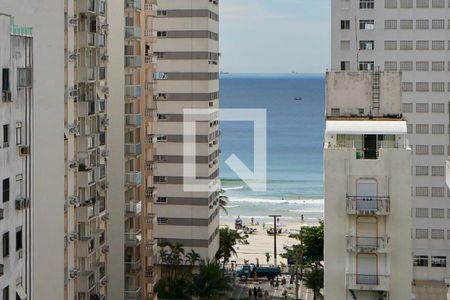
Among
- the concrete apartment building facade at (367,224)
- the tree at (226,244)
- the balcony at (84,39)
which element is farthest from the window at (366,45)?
the concrete apartment building facade at (367,224)

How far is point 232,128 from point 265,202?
213 ft

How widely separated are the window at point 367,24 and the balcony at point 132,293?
2475 centimetres

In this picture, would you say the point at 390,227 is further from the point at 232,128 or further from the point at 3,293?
the point at 232,128

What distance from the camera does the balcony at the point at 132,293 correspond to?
1645 inches

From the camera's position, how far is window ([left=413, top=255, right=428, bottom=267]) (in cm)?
5969

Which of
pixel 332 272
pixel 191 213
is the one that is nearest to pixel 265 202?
pixel 191 213

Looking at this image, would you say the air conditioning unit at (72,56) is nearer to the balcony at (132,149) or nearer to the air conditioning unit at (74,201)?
the air conditioning unit at (74,201)

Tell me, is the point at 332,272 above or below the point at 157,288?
above

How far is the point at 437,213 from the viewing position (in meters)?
59.8

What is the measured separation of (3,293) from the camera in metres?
22.4

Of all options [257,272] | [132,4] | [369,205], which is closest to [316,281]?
[257,272]

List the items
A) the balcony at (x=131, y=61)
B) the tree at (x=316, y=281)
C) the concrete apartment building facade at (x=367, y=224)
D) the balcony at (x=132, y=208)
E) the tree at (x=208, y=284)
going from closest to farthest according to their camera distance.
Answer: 1. the concrete apartment building facade at (x=367, y=224)
2. the balcony at (x=132, y=208)
3. the balcony at (x=131, y=61)
4. the tree at (x=208, y=284)
5. the tree at (x=316, y=281)

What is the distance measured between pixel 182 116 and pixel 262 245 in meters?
27.7

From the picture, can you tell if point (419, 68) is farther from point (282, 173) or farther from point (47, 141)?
point (282, 173)
